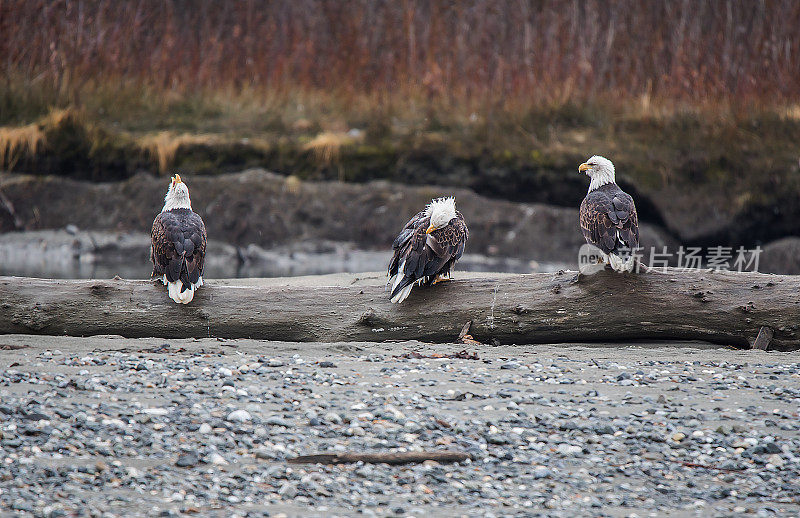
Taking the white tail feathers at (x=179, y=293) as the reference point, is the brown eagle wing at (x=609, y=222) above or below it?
above

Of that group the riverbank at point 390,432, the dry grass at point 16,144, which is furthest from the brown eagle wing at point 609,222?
the dry grass at point 16,144

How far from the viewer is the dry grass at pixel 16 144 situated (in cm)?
→ 1262

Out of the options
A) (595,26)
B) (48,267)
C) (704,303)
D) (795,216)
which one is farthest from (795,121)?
(48,267)

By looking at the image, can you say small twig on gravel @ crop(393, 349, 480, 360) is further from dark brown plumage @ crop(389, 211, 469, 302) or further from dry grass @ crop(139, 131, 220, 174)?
dry grass @ crop(139, 131, 220, 174)

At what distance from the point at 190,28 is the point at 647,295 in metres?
10.6

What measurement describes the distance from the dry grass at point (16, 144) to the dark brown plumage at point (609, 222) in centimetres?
964

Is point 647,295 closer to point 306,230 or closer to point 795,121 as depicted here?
point 306,230

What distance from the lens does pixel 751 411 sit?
407 cm

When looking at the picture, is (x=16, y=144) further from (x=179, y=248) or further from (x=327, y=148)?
(x=179, y=248)

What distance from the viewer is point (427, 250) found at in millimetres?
5652

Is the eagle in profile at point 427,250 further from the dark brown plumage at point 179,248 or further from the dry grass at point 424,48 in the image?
the dry grass at point 424,48

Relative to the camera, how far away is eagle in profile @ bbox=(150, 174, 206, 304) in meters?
5.61

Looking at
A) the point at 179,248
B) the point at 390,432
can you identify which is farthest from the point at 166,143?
the point at 390,432

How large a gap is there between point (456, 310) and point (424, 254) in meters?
0.43
